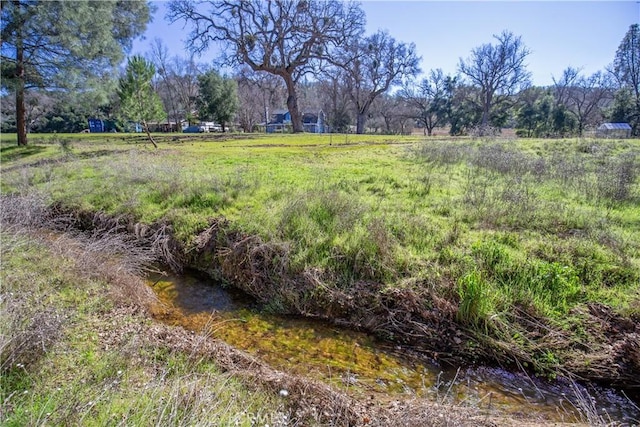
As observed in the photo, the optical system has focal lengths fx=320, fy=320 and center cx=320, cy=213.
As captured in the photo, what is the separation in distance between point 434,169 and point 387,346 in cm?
701

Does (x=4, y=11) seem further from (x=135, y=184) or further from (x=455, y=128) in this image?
(x=455, y=128)

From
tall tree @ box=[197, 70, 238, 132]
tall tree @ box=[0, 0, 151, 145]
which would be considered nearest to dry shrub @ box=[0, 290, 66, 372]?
tall tree @ box=[0, 0, 151, 145]

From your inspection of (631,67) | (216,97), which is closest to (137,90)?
(216,97)

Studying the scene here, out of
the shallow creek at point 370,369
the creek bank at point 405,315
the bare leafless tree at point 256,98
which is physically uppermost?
the bare leafless tree at point 256,98

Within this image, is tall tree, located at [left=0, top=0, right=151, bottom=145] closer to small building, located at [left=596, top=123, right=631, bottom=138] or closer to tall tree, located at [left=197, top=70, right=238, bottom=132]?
tall tree, located at [left=197, top=70, right=238, bottom=132]

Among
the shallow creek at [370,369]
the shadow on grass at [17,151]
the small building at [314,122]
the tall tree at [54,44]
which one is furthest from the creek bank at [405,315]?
the small building at [314,122]

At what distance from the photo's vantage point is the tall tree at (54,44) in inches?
431

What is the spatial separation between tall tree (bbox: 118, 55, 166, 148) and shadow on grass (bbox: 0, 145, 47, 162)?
A: 4289 millimetres

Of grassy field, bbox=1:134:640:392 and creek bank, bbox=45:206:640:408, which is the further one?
grassy field, bbox=1:134:640:392

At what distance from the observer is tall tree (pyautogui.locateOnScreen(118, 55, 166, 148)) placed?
41.5ft

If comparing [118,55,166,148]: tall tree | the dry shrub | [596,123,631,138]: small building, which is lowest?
the dry shrub

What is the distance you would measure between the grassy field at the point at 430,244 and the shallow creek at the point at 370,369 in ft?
0.65

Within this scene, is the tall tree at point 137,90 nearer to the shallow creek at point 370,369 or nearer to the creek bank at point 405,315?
the creek bank at point 405,315

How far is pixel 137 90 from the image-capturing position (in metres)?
12.9
